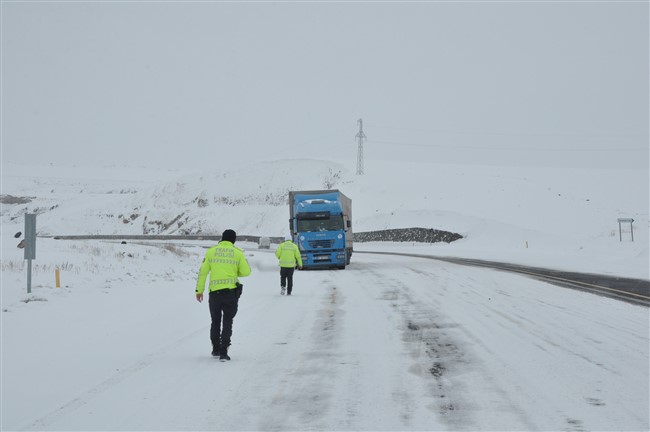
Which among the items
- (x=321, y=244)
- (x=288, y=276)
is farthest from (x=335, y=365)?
(x=321, y=244)

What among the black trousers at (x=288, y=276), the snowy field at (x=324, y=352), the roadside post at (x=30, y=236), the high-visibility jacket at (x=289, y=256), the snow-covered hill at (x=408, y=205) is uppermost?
the snow-covered hill at (x=408, y=205)

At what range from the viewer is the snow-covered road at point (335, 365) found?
6.08m

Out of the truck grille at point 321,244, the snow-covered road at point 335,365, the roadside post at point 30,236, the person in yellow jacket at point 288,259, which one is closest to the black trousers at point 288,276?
the person in yellow jacket at point 288,259

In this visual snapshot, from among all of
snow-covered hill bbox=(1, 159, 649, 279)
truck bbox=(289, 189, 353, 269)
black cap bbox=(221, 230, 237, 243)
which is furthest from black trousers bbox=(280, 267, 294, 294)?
snow-covered hill bbox=(1, 159, 649, 279)

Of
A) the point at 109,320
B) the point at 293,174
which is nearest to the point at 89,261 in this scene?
the point at 109,320

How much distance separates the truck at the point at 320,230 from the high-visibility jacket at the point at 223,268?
19274mm

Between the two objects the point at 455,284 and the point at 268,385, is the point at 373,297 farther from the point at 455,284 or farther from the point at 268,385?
the point at 268,385

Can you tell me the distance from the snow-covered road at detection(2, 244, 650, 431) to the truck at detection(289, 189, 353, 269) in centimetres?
1247

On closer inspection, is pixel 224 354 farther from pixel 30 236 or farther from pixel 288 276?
pixel 288 276

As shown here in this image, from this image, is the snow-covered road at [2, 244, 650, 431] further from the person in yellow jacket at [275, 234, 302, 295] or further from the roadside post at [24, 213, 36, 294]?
the person in yellow jacket at [275, 234, 302, 295]

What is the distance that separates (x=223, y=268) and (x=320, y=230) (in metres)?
19.9

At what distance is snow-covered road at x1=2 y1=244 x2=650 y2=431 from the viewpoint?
6078 mm

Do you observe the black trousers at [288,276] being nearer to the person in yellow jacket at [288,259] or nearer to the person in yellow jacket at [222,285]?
the person in yellow jacket at [288,259]

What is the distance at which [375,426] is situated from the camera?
18.8ft
